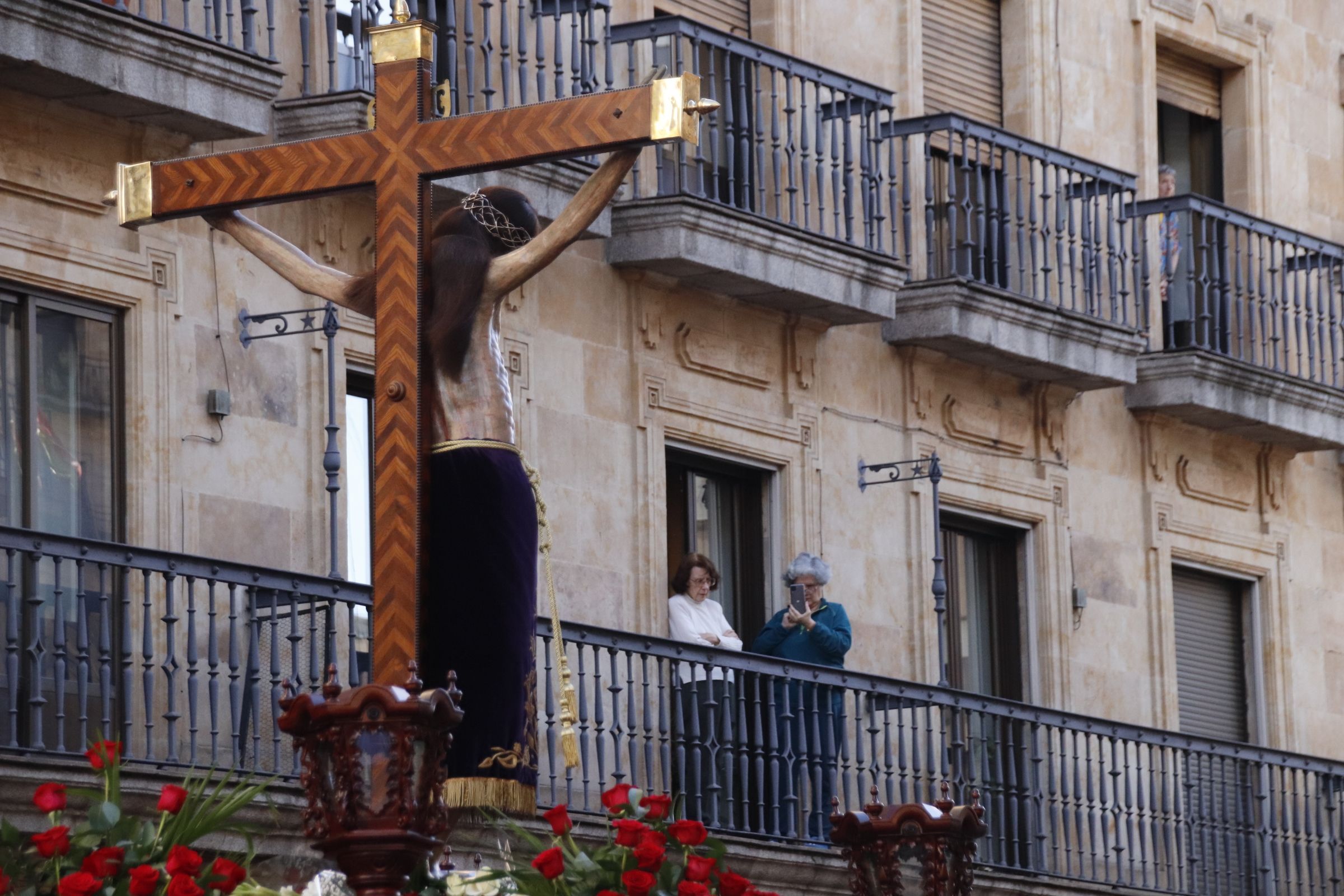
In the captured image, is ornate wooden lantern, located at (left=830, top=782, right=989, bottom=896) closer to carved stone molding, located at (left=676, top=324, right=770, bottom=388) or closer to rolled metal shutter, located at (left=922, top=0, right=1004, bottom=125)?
carved stone molding, located at (left=676, top=324, right=770, bottom=388)

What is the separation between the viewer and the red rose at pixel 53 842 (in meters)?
6.77

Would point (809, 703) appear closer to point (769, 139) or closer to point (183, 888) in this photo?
point (769, 139)

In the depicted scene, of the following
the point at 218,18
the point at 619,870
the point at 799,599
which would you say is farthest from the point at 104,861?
the point at 799,599

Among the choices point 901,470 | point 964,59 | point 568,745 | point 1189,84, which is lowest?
point 568,745

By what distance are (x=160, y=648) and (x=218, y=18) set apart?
251cm

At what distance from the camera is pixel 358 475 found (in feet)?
47.7

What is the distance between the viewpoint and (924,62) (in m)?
18.3

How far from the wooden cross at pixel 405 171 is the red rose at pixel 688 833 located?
0.79 meters

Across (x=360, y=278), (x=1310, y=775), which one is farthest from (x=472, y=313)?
(x=1310, y=775)

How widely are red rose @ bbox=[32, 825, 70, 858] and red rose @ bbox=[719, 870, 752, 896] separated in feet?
4.53

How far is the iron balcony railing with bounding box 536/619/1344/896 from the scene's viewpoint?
1449cm

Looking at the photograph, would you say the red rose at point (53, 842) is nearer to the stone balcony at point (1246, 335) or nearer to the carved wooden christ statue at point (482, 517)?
the carved wooden christ statue at point (482, 517)

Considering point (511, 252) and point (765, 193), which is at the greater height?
point (765, 193)

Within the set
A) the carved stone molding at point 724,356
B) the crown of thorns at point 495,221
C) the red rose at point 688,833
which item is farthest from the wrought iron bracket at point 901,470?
the red rose at point 688,833
